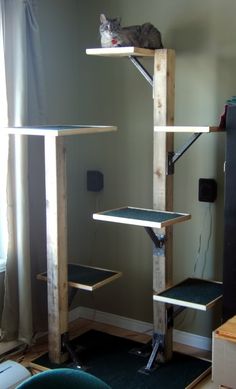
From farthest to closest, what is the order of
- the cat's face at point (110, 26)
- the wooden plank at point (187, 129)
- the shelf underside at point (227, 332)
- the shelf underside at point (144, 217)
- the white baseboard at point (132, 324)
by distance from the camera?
the white baseboard at point (132, 324) → the cat's face at point (110, 26) → the shelf underside at point (144, 217) → the wooden plank at point (187, 129) → the shelf underside at point (227, 332)

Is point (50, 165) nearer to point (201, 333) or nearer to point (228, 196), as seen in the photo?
point (228, 196)

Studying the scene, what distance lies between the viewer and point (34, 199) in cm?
336

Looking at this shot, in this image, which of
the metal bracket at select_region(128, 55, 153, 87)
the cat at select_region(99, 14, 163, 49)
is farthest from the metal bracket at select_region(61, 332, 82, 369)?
the cat at select_region(99, 14, 163, 49)

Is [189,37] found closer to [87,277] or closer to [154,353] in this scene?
[87,277]

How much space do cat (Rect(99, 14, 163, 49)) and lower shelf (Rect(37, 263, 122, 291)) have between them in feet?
4.39

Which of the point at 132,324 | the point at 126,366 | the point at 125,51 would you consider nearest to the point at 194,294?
the point at 126,366

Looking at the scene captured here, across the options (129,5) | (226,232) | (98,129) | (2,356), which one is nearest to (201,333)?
(226,232)

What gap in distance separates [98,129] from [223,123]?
673 millimetres

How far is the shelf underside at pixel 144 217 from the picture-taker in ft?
9.11

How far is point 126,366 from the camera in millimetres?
3121

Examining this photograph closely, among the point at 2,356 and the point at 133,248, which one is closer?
the point at 2,356

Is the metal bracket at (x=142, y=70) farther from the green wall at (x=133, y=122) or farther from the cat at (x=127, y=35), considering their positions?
the green wall at (x=133, y=122)

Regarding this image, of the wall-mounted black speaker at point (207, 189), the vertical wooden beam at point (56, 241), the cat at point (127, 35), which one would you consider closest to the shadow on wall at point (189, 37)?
the cat at point (127, 35)

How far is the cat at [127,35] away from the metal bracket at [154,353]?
5.43 feet
